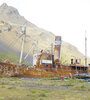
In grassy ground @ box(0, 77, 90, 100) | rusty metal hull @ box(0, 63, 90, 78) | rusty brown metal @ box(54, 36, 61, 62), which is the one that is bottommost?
grassy ground @ box(0, 77, 90, 100)

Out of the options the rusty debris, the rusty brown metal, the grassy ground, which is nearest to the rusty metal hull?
the rusty debris

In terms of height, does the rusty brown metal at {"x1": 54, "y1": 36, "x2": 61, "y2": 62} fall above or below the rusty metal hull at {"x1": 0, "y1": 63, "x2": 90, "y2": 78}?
above

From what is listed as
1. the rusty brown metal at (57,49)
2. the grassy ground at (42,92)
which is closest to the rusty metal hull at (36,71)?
the rusty brown metal at (57,49)

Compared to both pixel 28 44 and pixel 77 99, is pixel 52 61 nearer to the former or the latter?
pixel 77 99

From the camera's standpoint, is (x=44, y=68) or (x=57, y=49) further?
(x=57, y=49)

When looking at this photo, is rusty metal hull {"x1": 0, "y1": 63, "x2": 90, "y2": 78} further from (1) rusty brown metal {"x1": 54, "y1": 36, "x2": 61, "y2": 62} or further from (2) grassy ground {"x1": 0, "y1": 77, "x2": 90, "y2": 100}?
(2) grassy ground {"x1": 0, "y1": 77, "x2": 90, "y2": 100}

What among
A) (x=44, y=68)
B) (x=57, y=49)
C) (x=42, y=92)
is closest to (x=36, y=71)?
(x=44, y=68)

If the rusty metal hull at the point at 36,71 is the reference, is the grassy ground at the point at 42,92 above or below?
below

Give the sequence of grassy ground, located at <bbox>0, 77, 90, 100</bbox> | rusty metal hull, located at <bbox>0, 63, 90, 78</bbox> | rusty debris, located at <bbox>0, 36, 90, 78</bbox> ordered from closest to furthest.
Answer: grassy ground, located at <bbox>0, 77, 90, 100</bbox> < rusty metal hull, located at <bbox>0, 63, 90, 78</bbox> < rusty debris, located at <bbox>0, 36, 90, 78</bbox>

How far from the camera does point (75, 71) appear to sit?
182 ft

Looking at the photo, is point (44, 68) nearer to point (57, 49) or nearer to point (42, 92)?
point (57, 49)

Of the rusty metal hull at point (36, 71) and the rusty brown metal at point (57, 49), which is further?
the rusty brown metal at point (57, 49)

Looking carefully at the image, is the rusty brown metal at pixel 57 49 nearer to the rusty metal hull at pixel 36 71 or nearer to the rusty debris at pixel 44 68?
the rusty debris at pixel 44 68

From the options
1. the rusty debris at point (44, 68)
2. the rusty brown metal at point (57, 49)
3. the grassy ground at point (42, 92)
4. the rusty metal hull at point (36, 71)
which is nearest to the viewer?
the grassy ground at point (42, 92)
